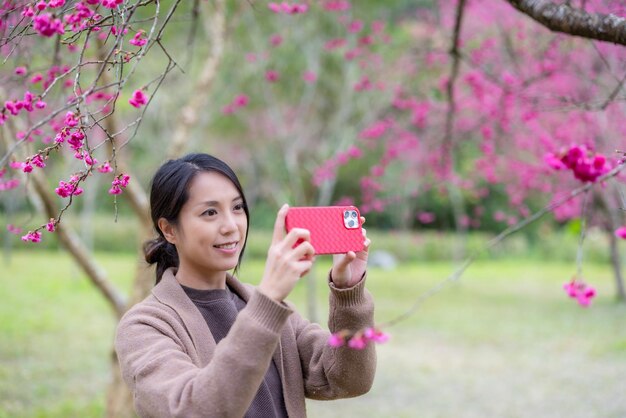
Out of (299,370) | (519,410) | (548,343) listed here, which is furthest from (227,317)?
(548,343)

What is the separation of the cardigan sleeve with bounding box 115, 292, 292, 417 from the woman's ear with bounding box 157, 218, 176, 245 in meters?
0.33

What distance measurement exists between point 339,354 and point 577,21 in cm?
96

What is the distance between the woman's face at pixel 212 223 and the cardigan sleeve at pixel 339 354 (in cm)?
24

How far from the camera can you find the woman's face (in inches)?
59.1

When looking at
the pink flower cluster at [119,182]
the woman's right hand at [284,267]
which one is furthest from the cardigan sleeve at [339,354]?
the pink flower cluster at [119,182]

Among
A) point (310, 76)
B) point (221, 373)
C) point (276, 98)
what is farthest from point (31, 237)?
point (276, 98)

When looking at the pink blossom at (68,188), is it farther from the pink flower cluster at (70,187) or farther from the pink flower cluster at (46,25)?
the pink flower cluster at (46,25)

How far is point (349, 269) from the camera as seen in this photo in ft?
4.98

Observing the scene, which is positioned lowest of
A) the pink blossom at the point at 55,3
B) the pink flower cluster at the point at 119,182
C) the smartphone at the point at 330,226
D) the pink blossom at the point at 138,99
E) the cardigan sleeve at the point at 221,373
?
the cardigan sleeve at the point at 221,373

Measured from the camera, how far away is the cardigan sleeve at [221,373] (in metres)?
1.21

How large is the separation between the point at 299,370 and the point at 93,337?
7.50 m

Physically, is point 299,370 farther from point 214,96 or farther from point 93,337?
point 214,96

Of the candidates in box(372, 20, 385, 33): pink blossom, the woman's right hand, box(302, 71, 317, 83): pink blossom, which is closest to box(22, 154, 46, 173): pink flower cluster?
the woman's right hand

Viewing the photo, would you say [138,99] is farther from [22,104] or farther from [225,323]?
[225,323]
